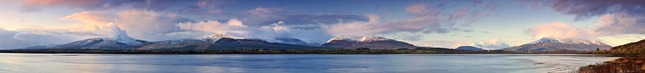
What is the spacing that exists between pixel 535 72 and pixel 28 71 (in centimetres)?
4195

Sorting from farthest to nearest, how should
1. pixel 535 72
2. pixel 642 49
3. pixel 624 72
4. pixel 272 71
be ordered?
pixel 642 49, pixel 272 71, pixel 535 72, pixel 624 72

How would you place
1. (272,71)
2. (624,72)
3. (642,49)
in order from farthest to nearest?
(642,49) → (272,71) → (624,72)

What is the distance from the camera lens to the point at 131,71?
5584 centimetres

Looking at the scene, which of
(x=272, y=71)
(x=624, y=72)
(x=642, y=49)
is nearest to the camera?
(x=624, y=72)

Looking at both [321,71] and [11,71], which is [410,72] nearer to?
[321,71]

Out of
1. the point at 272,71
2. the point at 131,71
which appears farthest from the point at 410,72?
the point at 131,71

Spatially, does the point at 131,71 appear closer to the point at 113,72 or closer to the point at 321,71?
the point at 113,72

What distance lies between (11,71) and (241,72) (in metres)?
19.2

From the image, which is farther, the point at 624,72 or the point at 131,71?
the point at 131,71

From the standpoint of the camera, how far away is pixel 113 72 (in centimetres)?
5375

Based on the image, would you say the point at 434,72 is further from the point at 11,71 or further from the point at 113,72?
the point at 11,71

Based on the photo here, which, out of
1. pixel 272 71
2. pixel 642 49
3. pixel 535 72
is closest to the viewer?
pixel 535 72

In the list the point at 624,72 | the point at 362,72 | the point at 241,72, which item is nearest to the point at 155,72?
the point at 241,72

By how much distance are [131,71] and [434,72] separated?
2594 cm
